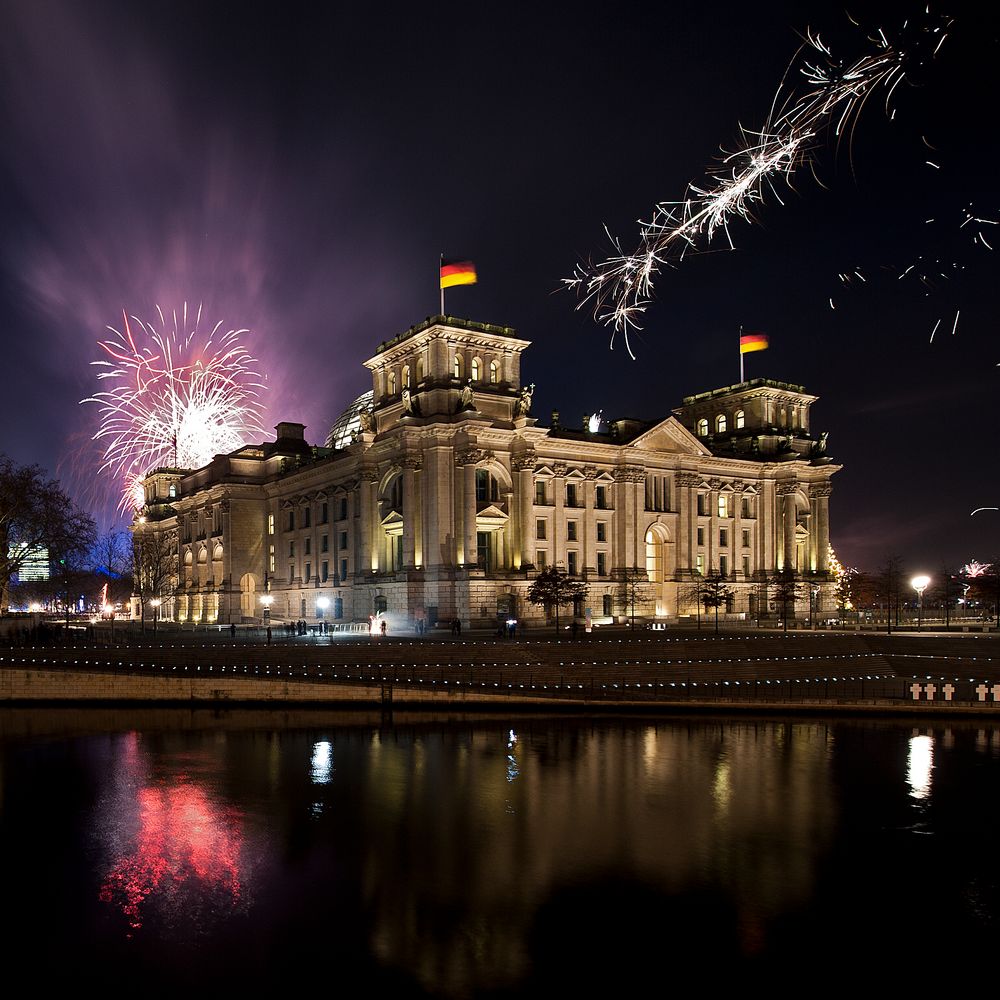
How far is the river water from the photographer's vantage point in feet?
52.6

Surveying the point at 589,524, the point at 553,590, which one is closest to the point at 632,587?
the point at 589,524

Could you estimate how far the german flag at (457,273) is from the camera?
71125 millimetres

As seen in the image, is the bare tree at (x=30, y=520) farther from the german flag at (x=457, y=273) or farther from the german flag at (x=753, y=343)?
the german flag at (x=753, y=343)

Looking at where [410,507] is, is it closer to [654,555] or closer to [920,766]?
[654,555]

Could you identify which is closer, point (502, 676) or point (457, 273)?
point (502, 676)

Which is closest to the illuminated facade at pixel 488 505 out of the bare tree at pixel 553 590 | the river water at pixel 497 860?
the bare tree at pixel 553 590

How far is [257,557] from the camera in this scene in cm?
10188

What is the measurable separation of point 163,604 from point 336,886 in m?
108

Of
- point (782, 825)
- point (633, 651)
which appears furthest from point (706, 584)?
point (782, 825)

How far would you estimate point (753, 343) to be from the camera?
98188 millimetres

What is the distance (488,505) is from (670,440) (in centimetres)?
2255

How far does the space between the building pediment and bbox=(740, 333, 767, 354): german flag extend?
16.0m

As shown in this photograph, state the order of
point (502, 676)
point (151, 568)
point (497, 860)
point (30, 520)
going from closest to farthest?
→ point (497, 860)
point (502, 676)
point (30, 520)
point (151, 568)

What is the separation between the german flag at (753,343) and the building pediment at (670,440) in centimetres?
1602
